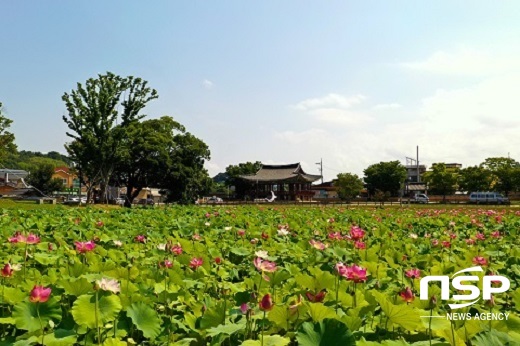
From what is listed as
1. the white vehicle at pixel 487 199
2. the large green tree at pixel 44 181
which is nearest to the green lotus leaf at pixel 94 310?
the white vehicle at pixel 487 199

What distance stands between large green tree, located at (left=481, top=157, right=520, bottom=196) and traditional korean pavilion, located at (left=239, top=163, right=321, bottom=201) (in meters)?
21.5

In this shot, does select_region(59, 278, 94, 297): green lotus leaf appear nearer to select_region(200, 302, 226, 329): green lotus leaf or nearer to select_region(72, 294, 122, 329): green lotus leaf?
select_region(72, 294, 122, 329): green lotus leaf

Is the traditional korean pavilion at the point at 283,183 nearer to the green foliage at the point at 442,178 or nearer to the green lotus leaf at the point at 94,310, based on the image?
the green foliage at the point at 442,178

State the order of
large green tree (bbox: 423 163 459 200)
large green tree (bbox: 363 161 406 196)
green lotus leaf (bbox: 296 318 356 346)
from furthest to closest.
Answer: large green tree (bbox: 363 161 406 196), large green tree (bbox: 423 163 459 200), green lotus leaf (bbox: 296 318 356 346)

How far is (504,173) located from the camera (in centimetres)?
5338

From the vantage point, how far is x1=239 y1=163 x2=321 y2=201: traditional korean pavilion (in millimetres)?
58844

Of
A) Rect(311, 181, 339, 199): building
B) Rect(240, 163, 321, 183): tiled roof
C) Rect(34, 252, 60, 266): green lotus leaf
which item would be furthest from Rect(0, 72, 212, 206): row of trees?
Rect(311, 181, 339, 199): building

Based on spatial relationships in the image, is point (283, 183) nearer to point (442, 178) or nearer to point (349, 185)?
point (349, 185)

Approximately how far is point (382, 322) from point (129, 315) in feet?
3.55

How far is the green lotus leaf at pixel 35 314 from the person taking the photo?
182cm

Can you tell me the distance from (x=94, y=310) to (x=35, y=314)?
0.25 meters

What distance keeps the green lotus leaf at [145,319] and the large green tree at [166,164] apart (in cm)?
3820

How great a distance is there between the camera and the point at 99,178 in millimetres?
33000

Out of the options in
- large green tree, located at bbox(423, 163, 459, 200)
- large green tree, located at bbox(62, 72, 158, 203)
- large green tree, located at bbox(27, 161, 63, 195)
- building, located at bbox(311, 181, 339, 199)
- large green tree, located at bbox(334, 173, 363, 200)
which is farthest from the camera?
building, located at bbox(311, 181, 339, 199)
